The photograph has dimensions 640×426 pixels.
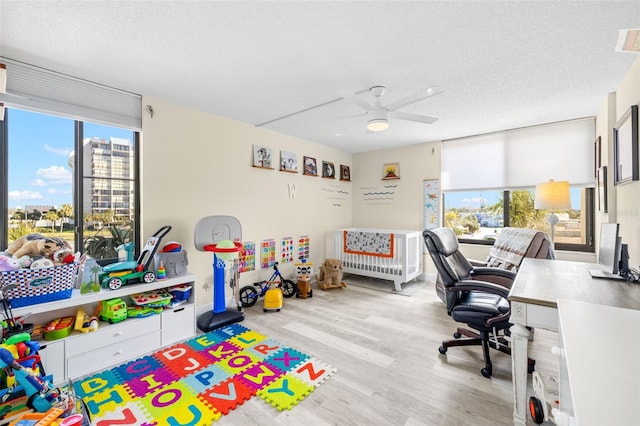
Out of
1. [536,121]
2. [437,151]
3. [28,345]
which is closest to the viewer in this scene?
[28,345]

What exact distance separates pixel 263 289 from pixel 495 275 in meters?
2.65

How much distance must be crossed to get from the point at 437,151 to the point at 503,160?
3.01ft

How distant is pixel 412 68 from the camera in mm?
2146

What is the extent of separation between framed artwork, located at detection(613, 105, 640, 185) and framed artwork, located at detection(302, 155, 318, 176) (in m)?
3.43

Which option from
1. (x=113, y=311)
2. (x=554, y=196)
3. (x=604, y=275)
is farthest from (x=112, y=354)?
(x=554, y=196)

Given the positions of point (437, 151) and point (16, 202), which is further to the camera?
point (437, 151)

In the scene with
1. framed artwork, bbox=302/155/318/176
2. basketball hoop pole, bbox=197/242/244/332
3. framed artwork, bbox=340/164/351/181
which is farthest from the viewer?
framed artwork, bbox=340/164/351/181

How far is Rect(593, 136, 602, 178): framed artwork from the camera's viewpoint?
3.00 meters

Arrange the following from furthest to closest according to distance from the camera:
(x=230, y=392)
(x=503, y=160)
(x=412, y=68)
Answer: (x=503, y=160) < (x=412, y=68) < (x=230, y=392)

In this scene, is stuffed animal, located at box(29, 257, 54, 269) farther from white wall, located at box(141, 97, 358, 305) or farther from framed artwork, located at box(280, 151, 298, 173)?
framed artwork, located at box(280, 151, 298, 173)

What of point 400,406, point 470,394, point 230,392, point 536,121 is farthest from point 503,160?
point 230,392

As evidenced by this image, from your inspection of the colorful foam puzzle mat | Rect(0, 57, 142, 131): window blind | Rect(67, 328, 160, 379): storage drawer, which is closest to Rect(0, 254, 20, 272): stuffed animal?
Rect(67, 328, 160, 379): storage drawer

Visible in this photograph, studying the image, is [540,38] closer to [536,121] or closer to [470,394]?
[536,121]

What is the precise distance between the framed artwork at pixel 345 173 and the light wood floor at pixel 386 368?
98.5 inches
